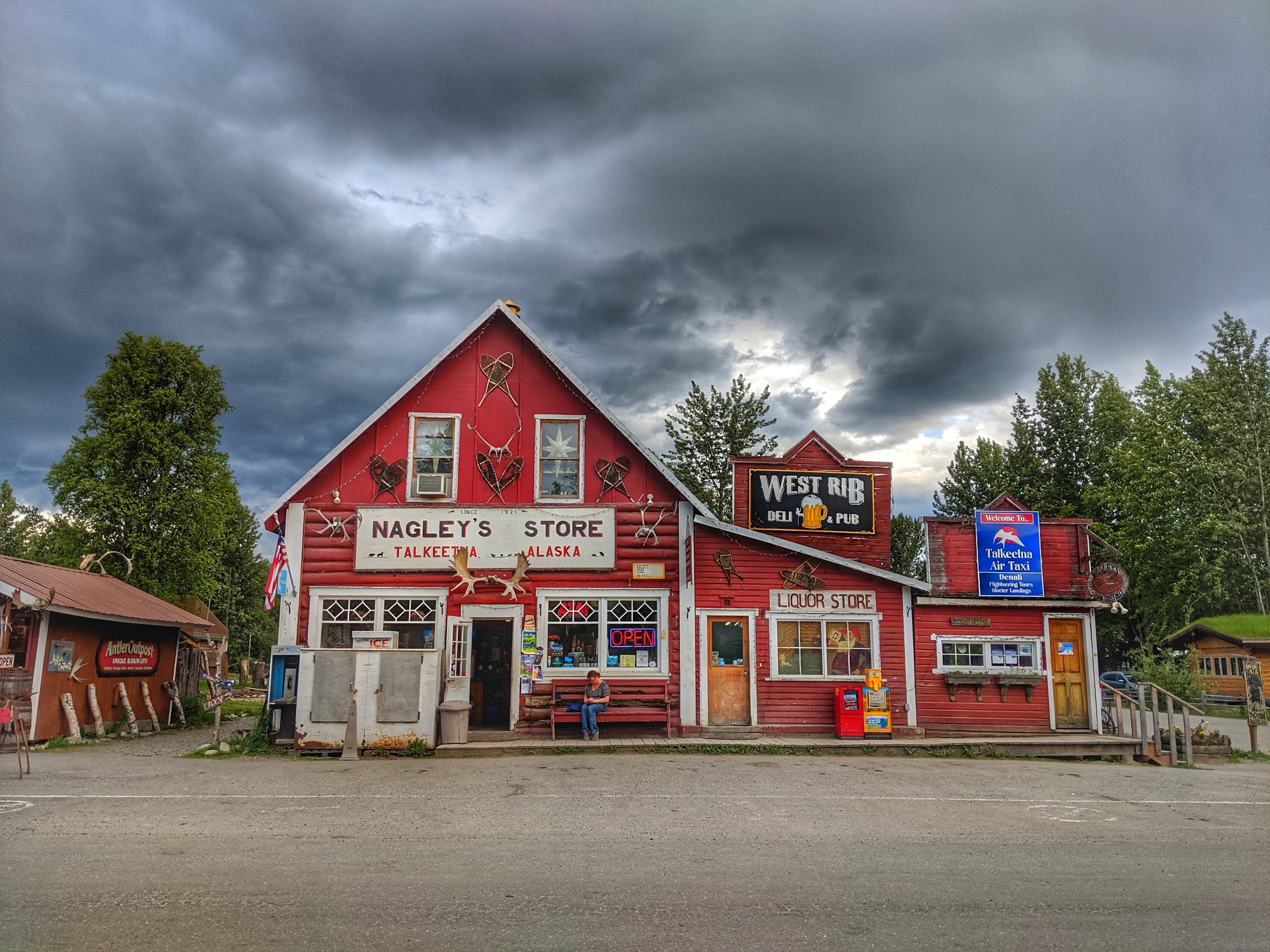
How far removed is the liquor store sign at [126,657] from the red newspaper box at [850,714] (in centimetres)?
1590

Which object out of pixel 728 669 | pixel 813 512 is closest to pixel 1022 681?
pixel 813 512

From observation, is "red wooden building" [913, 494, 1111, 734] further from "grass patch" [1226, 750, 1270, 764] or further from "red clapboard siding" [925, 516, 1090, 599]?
"grass patch" [1226, 750, 1270, 764]

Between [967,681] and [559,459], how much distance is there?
31.9ft

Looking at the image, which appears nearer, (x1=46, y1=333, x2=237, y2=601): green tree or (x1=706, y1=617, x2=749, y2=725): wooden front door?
(x1=706, y1=617, x2=749, y2=725): wooden front door

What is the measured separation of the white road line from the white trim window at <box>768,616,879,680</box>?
6.03 meters

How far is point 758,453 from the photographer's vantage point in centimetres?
3881

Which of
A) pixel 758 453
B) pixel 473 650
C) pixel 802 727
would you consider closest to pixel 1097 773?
pixel 802 727

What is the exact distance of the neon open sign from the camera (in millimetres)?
16766

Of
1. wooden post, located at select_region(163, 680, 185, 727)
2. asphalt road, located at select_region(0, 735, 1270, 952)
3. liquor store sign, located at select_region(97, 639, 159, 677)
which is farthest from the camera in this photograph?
Answer: wooden post, located at select_region(163, 680, 185, 727)

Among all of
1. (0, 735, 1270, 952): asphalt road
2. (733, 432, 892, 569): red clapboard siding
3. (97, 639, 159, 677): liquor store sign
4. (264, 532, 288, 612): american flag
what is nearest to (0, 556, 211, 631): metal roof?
(97, 639, 159, 677): liquor store sign

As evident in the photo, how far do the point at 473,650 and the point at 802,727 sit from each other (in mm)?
6946

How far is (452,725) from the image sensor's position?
15.1m

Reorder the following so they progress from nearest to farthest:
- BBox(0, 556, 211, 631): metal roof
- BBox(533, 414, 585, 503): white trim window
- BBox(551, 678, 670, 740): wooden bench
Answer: BBox(0, 556, 211, 631): metal roof
BBox(551, 678, 670, 740): wooden bench
BBox(533, 414, 585, 503): white trim window

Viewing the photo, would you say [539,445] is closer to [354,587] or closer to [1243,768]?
[354,587]
